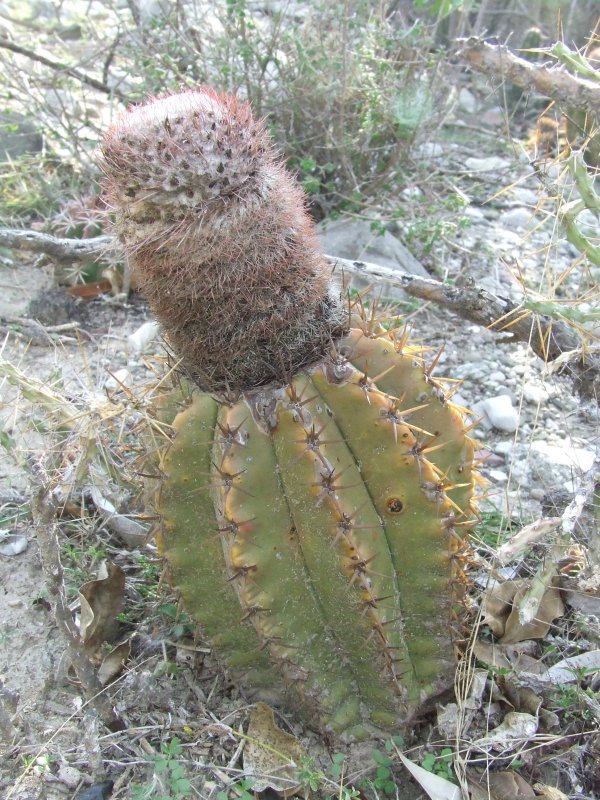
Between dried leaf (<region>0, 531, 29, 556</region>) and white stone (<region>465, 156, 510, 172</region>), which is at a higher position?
white stone (<region>465, 156, 510, 172</region>)

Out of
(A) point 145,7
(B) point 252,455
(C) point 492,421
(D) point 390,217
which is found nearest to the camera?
(B) point 252,455

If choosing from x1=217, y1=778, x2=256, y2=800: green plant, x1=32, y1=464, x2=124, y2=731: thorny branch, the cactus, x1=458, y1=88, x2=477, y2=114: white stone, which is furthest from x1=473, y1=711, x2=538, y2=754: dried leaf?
x1=458, y1=88, x2=477, y2=114: white stone

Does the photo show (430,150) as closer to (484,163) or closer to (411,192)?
(484,163)

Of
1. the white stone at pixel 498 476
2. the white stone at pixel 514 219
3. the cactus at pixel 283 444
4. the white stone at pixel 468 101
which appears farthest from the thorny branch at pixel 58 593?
the white stone at pixel 468 101

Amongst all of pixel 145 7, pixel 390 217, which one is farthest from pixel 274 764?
pixel 145 7

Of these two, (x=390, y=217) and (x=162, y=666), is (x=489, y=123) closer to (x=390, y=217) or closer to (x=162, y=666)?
(x=390, y=217)

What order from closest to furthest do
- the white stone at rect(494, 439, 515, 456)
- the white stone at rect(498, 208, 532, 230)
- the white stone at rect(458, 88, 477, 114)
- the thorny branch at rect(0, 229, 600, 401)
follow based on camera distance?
the thorny branch at rect(0, 229, 600, 401) → the white stone at rect(494, 439, 515, 456) → the white stone at rect(498, 208, 532, 230) → the white stone at rect(458, 88, 477, 114)

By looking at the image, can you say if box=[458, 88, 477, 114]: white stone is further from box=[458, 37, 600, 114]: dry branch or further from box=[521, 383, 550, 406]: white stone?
box=[458, 37, 600, 114]: dry branch
